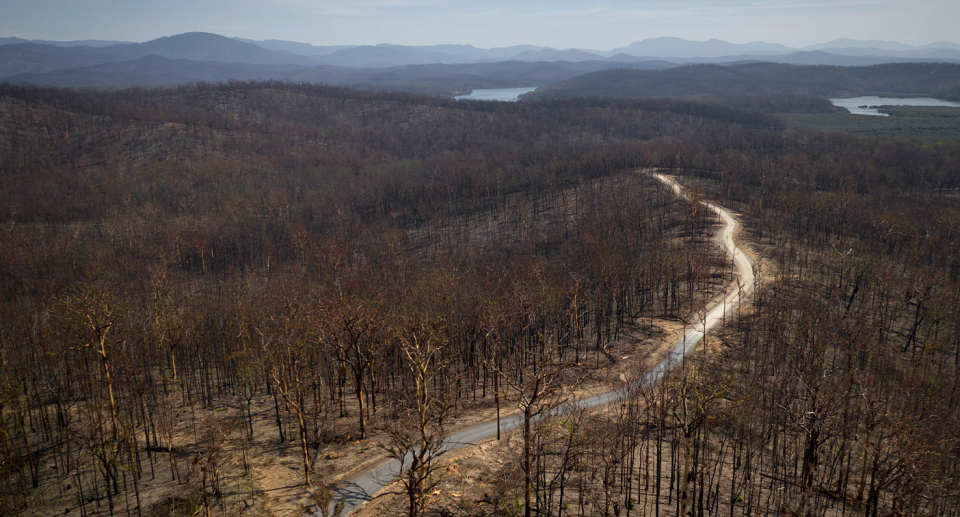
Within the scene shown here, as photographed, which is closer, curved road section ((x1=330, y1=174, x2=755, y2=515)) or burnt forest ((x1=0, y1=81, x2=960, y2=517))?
burnt forest ((x1=0, y1=81, x2=960, y2=517))

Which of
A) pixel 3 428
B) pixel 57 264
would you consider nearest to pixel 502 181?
pixel 57 264

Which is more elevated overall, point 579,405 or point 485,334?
point 485,334

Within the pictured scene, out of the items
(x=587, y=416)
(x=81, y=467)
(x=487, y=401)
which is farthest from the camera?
(x=487, y=401)

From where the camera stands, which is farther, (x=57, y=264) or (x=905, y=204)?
(x=905, y=204)

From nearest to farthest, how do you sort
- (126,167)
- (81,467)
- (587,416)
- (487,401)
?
(81,467) → (587,416) → (487,401) → (126,167)

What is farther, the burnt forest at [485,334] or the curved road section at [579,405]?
the curved road section at [579,405]

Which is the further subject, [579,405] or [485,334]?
[485,334]

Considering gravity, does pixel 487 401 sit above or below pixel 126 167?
below

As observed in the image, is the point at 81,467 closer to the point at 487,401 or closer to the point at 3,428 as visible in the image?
the point at 3,428
